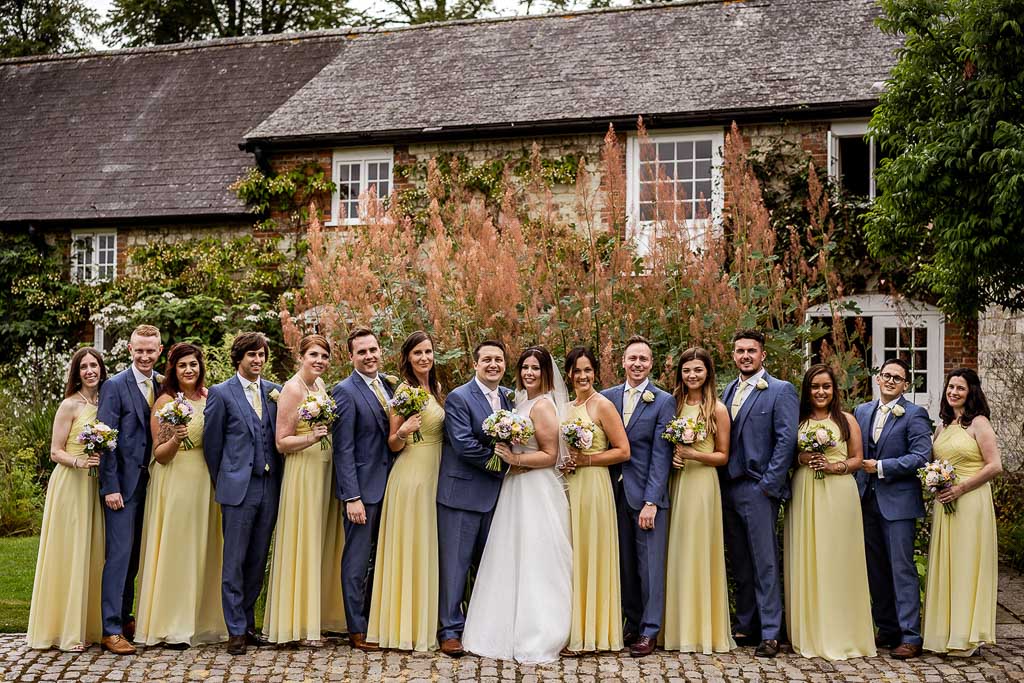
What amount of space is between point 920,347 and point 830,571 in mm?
8306

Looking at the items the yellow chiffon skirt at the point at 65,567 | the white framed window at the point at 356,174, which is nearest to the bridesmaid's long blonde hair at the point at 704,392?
the yellow chiffon skirt at the point at 65,567

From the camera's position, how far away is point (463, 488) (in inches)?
259

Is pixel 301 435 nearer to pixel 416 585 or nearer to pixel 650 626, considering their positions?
pixel 416 585

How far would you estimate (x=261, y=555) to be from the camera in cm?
664

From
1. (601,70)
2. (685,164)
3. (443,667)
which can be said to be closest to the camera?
(443,667)

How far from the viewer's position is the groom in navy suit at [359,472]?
6.53 meters

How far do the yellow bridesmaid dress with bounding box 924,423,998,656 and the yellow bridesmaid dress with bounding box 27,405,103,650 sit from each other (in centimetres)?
511

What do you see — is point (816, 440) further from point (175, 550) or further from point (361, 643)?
point (175, 550)

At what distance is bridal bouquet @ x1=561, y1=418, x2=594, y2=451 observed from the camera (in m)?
6.41

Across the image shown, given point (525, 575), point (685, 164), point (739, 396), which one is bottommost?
point (525, 575)

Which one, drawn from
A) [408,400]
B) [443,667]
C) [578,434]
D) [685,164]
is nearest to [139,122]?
[685,164]

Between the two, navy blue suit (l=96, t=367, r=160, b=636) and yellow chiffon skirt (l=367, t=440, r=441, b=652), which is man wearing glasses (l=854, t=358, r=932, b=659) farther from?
navy blue suit (l=96, t=367, r=160, b=636)

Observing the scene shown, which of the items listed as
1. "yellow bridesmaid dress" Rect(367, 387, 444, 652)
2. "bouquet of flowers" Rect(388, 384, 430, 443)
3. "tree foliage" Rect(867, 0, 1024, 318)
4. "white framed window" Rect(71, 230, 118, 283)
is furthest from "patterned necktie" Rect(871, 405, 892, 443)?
"white framed window" Rect(71, 230, 118, 283)

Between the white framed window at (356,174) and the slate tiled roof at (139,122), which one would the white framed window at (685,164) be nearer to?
the white framed window at (356,174)
